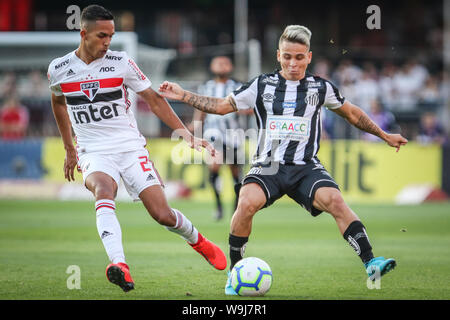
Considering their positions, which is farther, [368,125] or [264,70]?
[264,70]

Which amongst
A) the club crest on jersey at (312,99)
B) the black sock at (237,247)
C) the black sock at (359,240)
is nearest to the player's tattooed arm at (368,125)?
the club crest on jersey at (312,99)

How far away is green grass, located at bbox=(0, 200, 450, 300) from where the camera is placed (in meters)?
6.34

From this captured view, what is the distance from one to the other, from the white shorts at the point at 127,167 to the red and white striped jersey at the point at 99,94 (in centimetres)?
6

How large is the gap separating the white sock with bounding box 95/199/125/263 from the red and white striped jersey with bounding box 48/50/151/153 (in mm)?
601

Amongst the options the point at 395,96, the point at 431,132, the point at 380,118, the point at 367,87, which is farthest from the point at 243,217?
the point at 395,96

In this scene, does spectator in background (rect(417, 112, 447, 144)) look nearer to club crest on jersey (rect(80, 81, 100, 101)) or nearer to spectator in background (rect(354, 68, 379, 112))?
spectator in background (rect(354, 68, 379, 112))

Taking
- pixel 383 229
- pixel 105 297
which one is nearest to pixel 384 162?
pixel 383 229

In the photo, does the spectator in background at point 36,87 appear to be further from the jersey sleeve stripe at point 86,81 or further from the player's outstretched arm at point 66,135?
the jersey sleeve stripe at point 86,81

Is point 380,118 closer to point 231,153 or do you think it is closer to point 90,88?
point 231,153

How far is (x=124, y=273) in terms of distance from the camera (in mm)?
5758

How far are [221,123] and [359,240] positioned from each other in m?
7.52

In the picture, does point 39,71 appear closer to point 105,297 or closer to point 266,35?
point 266,35

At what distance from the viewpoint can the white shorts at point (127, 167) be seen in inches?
258

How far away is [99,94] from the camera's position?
6566 mm
